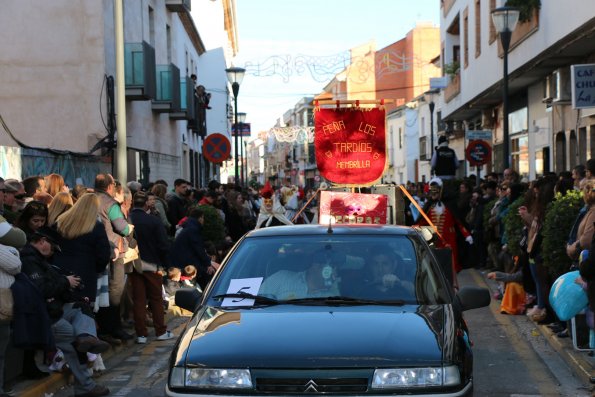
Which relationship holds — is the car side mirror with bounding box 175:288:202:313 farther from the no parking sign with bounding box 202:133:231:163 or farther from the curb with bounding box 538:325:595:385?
the no parking sign with bounding box 202:133:231:163

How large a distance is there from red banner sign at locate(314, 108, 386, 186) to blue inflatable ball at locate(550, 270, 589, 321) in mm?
6151

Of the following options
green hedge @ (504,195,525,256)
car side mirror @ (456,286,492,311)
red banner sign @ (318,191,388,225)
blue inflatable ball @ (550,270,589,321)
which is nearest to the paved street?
blue inflatable ball @ (550,270,589,321)

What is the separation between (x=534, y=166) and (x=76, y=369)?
20.0 meters

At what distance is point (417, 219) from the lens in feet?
46.0

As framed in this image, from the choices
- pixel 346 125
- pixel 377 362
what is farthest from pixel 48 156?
pixel 377 362

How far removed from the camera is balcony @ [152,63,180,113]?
76.8ft

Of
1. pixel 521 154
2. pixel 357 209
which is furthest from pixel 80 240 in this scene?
pixel 521 154

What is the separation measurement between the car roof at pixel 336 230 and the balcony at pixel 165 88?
1710 centimetres

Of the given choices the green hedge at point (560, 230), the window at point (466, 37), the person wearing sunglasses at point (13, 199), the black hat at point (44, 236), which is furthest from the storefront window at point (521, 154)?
the black hat at point (44, 236)

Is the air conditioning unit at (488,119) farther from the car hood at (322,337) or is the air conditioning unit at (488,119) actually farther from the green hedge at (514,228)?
the car hood at (322,337)

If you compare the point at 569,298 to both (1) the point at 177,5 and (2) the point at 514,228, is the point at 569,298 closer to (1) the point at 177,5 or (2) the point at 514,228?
(2) the point at 514,228

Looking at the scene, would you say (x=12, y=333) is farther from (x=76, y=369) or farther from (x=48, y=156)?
(x=48, y=156)

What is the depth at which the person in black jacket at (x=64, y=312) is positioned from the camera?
732 cm

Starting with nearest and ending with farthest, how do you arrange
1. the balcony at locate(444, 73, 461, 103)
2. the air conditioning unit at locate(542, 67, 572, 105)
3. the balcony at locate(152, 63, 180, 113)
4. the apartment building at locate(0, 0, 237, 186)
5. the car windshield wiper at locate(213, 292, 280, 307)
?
the car windshield wiper at locate(213, 292, 280, 307) → the apartment building at locate(0, 0, 237, 186) → the air conditioning unit at locate(542, 67, 572, 105) → the balcony at locate(152, 63, 180, 113) → the balcony at locate(444, 73, 461, 103)
